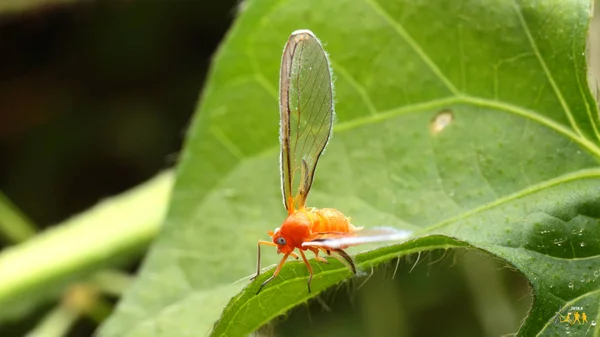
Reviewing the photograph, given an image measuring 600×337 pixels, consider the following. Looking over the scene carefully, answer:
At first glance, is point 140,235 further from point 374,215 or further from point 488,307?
point 488,307

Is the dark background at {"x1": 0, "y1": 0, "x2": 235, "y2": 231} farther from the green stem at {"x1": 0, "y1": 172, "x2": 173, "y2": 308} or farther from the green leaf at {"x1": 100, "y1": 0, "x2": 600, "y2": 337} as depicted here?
the green leaf at {"x1": 100, "y1": 0, "x2": 600, "y2": 337}

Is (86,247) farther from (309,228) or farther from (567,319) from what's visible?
(567,319)

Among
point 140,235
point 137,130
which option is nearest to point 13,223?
point 140,235

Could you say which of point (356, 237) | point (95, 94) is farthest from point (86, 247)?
point (356, 237)

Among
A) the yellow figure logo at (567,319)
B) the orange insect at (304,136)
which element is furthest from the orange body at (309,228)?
the yellow figure logo at (567,319)

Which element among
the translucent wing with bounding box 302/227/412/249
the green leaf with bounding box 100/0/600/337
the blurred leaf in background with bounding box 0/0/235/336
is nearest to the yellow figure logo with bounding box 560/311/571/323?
the green leaf with bounding box 100/0/600/337
